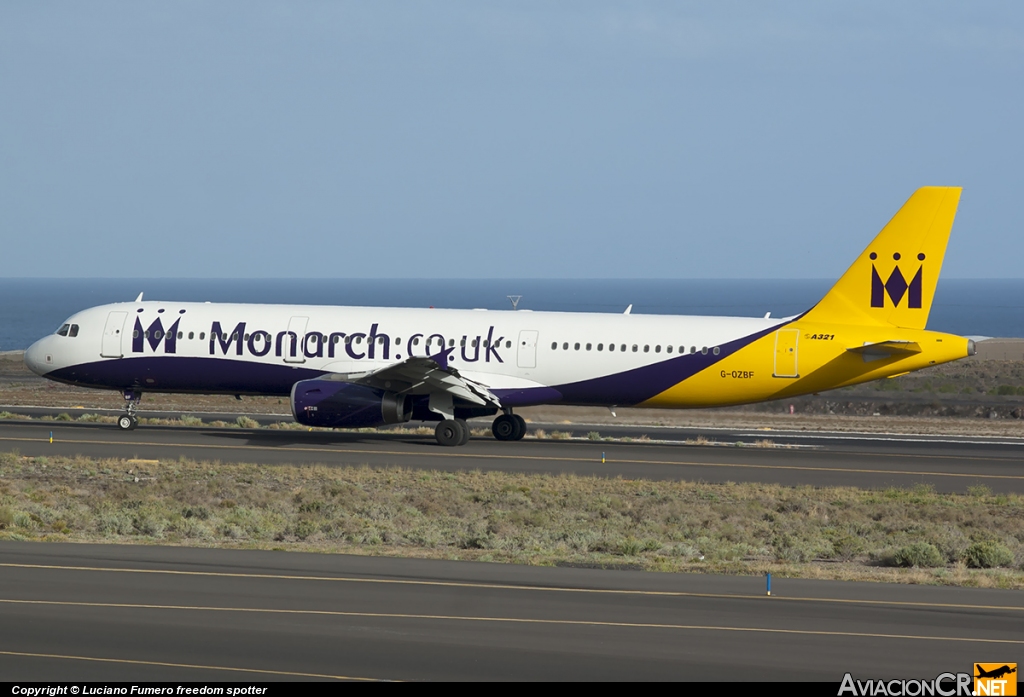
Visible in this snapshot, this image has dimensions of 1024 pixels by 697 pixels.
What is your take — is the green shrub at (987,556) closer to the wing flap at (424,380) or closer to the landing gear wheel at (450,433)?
the wing flap at (424,380)

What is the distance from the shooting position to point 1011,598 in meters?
16.9

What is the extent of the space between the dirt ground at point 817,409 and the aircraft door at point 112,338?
9.89 m

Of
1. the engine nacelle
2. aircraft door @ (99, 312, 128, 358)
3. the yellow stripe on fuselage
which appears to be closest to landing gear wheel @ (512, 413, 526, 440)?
the yellow stripe on fuselage

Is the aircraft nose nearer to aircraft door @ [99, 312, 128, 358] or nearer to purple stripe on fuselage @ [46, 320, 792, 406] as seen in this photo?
purple stripe on fuselage @ [46, 320, 792, 406]

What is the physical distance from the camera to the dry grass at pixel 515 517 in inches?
823

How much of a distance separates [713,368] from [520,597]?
58.7 feet

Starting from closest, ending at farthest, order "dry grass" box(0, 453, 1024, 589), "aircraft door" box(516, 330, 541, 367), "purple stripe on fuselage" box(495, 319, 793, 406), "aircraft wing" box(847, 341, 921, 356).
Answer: "dry grass" box(0, 453, 1024, 589) → "aircraft wing" box(847, 341, 921, 356) → "purple stripe on fuselage" box(495, 319, 793, 406) → "aircraft door" box(516, 330, 541, 367)

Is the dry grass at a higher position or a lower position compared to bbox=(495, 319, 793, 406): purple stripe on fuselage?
lower

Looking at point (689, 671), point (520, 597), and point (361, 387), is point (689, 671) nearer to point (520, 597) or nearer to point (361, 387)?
point (520, 597)

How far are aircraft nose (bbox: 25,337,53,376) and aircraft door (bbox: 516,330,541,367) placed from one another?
13731 millimetres

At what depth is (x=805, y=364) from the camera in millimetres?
32438

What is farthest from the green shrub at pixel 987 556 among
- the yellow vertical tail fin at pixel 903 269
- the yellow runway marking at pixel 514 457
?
the yellow vertical tail fin at pixel 903 269

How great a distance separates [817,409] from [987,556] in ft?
107

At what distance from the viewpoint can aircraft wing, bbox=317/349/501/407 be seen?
31.7 metres
